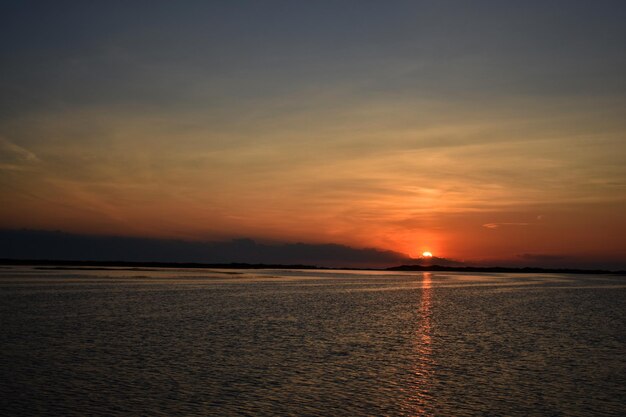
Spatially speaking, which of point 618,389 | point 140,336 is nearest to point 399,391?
point 618,389

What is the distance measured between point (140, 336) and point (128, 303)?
20.1m

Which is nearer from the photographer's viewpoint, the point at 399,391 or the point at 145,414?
the point at 145,414

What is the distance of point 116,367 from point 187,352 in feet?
12.6

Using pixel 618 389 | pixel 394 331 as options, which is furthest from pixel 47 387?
pixel 394 331

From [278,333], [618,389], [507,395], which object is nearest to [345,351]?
[278,333]

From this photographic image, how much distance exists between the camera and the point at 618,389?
18.5 m

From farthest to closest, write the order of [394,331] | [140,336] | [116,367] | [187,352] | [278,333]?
[394,331] → [278,333] → [140,336] → [187,352] → [116,367]

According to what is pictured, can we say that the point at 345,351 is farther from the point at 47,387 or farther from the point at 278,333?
the point at 47,387

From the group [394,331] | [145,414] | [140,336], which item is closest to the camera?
[145,414]

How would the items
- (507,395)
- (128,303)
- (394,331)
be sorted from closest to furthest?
1. (507,395)
2. (394,331)
3. (128,303)

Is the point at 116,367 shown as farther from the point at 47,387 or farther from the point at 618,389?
the point at 618,389

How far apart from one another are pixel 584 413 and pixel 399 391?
5085 millimetres

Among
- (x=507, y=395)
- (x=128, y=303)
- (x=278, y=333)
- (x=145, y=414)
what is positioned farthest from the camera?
(x=128, y=303)

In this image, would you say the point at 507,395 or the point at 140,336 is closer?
the point at 507,395
